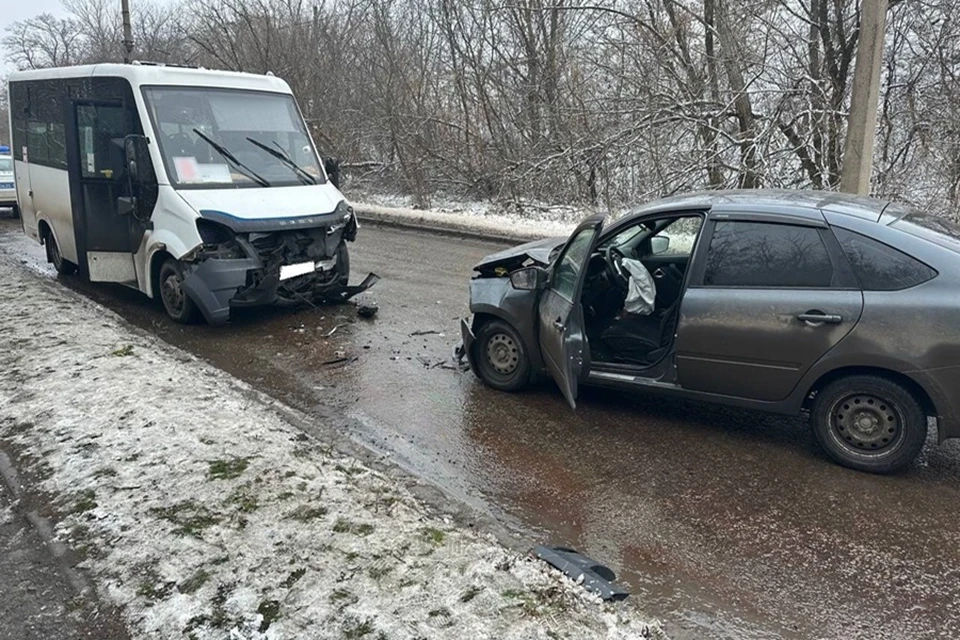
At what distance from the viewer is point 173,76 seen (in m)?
7.96

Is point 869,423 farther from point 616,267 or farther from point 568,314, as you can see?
point 616,267

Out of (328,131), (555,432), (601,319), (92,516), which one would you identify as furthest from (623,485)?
(328,131)

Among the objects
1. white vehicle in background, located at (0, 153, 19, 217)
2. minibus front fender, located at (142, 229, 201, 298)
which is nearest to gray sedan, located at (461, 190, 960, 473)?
minibus front fender, located at (142, 229, 201, 298)

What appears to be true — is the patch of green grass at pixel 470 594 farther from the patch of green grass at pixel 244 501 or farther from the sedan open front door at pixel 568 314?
the sedan open front door at pixel 568 314

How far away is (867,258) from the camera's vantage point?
167 inches

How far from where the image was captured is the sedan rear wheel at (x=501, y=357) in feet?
18.4

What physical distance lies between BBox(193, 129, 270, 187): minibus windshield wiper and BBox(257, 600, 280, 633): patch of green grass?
5.75 metres

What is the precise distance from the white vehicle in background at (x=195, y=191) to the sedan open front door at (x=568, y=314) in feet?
11.2

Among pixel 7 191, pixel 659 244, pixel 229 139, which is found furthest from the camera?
pixel 7 191

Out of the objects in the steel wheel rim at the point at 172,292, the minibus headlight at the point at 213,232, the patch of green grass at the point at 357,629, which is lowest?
the patch of green grass at the point at 357,629

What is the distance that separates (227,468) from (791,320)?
3504 mm

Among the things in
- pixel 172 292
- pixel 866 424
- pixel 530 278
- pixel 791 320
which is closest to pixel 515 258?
pixel 530 278

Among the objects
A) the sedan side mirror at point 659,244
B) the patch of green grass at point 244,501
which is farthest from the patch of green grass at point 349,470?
the sedan side mirror at point 659,244

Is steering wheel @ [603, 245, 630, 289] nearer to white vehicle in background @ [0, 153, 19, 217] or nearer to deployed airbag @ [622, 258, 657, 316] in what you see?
deployed airbag @ [622, 258, 657, 316]
